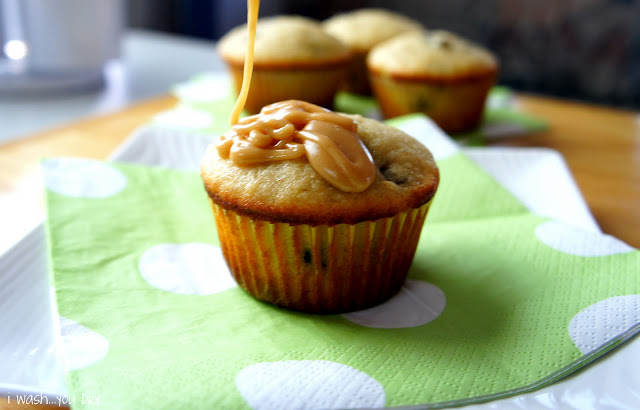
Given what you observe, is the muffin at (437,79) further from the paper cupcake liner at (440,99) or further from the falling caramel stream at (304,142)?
the falling caramel stream at (304,142)

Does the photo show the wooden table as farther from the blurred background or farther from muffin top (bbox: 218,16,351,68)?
the blurred background

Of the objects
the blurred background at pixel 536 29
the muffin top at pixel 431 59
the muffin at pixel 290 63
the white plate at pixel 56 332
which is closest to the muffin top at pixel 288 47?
the muffin at pixel 290 63

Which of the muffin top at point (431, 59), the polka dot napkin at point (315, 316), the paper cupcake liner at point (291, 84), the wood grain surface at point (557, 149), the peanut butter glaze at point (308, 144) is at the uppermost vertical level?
the peanut butter glaze at point (308, 144)

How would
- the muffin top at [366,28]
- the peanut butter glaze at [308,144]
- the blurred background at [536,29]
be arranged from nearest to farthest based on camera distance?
the peanut butter glaze at [308,144], the muffin top at [366,28], the blurred background at [536,29]

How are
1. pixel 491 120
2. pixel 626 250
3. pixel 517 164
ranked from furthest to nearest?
pixel 491 120 < pixel 517 164 < pixel 626 250

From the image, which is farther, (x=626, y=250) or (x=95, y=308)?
(x=626, y=250)

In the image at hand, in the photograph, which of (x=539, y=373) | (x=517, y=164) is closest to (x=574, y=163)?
(x=517, y=164)

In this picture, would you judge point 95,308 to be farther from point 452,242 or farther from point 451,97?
point 451,97
